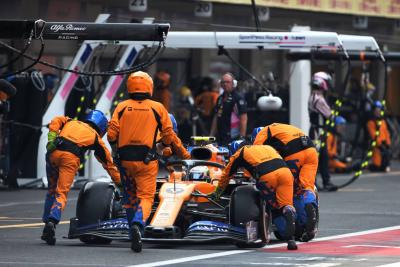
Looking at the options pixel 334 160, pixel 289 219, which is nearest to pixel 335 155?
pixel 334 160

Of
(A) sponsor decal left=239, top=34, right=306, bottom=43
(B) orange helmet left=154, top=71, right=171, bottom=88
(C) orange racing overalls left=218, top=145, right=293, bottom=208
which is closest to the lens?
(C) orange racing overalls left=218, top=145, right=293, bottom=208

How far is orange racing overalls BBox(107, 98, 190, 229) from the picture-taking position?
47.2ft

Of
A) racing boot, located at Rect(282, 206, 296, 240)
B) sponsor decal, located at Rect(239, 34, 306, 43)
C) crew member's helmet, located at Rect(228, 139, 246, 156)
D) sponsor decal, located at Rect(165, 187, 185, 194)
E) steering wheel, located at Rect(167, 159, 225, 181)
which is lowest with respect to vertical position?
racing boot, located at Rect(282, 206, 296, 240)

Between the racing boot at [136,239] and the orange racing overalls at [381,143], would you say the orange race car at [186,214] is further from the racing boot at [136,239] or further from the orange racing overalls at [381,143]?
the orange racing overalls at [381,143]

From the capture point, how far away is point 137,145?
14.4 meters

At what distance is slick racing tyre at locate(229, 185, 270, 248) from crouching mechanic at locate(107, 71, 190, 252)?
2.86 ft

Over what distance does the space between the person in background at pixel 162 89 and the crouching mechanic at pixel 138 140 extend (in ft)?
Answer: 44.8

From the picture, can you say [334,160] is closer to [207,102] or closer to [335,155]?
[335,155]

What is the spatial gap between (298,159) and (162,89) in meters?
13.3

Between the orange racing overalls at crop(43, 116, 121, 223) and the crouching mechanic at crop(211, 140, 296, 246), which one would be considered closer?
the crouching mechanic at crop(211, 140, 296, 246)

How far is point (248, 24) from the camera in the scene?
30422 mm

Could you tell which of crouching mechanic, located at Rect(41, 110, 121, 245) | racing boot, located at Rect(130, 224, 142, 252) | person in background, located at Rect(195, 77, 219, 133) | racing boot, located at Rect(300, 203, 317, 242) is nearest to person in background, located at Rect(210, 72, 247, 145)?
person in background, located at Rect(195, 77, 219, 133)

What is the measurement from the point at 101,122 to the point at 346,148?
15592 millimetres

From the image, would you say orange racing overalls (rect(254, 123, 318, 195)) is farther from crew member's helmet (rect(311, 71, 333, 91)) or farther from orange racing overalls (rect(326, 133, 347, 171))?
orange racing overalls (rect(326, 133, 347, 171))
